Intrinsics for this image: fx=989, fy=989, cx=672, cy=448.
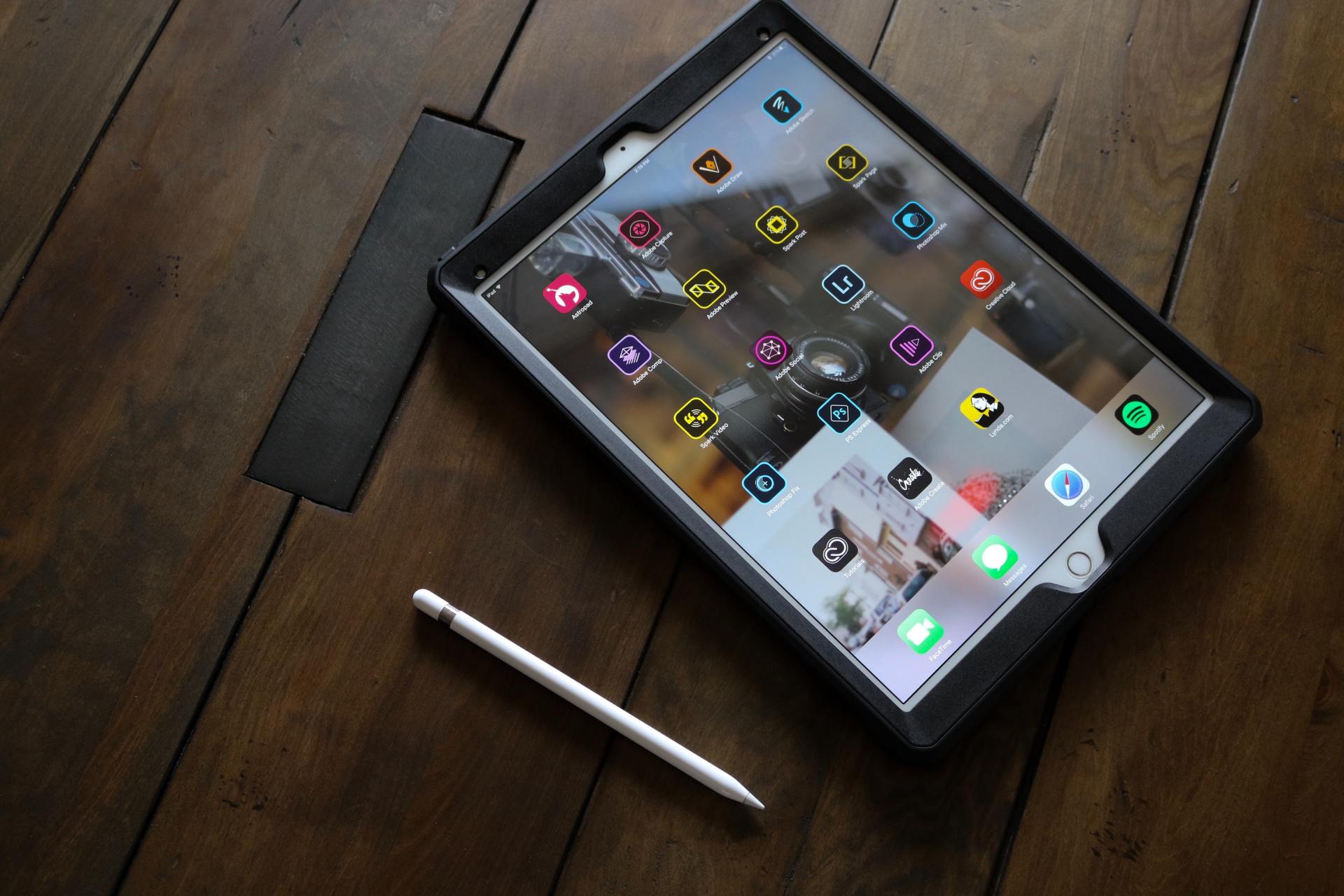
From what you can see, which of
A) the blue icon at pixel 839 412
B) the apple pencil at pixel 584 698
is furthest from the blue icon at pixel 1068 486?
the apple pencil at pixel 584 698

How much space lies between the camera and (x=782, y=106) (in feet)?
1.82

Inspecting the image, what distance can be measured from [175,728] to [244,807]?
55mm

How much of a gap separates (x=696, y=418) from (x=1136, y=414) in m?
0.23

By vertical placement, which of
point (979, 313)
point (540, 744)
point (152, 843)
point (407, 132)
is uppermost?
point (979, 313)

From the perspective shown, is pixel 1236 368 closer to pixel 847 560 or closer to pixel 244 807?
pixel 847 560

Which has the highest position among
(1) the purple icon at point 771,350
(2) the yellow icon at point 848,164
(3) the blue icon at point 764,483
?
(2) the yellow icon at point 848,164

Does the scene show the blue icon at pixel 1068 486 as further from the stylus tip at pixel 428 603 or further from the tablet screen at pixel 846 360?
the stylus tip at pixel 428 603

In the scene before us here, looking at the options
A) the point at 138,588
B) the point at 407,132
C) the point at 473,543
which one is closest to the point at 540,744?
the point at 473,543

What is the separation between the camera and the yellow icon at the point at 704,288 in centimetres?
53

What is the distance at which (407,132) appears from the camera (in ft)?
1.90

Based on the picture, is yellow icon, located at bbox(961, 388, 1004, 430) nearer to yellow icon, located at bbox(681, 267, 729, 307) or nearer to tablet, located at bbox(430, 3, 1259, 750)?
tablet, located at bbox(430, 3, 1259, 750)

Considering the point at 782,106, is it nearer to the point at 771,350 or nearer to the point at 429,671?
the point at 771,350

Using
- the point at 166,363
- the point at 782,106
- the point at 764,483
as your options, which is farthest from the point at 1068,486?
the point at 166,363

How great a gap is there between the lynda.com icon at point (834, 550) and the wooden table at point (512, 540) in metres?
0.05
